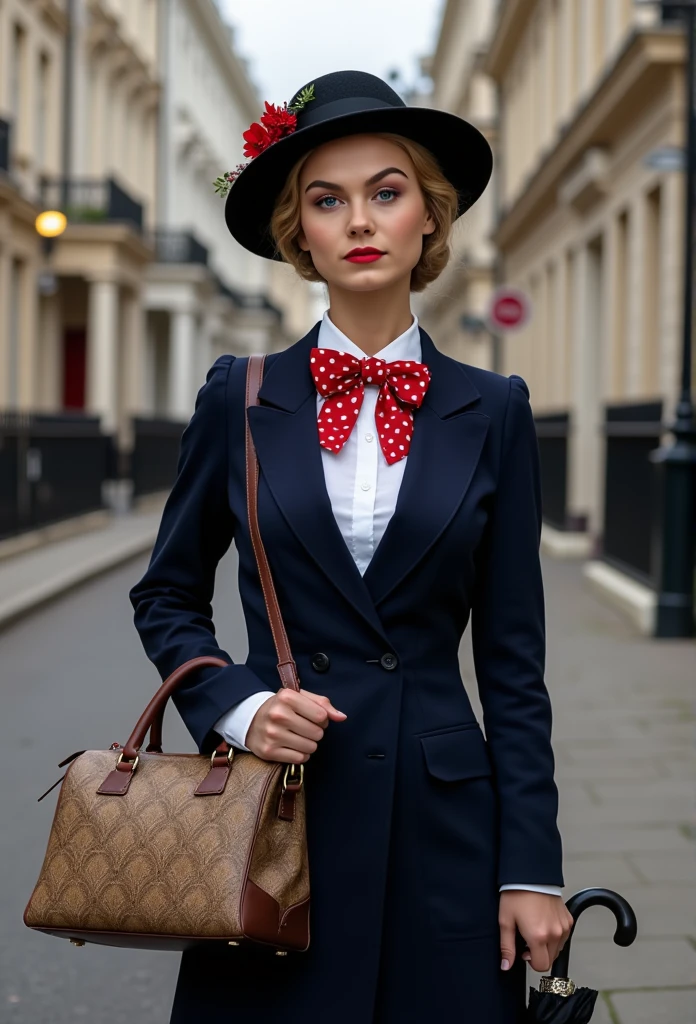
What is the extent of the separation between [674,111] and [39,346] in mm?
20030

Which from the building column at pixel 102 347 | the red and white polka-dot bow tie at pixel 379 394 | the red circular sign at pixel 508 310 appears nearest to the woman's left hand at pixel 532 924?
the red and white polka-dot bow tie at pixel 379 394

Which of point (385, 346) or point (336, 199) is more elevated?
point (336, 199)

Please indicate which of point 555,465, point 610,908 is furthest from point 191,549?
point 555,465

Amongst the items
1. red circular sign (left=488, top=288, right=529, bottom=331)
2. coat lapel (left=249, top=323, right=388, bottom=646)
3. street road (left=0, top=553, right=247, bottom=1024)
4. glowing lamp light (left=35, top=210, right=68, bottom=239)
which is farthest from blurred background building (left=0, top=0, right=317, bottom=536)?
coat lapel (left=249, top=323, right=388, bottom=646)

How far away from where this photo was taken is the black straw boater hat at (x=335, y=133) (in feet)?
7.36

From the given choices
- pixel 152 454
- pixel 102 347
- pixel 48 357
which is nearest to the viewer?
pixel 152 454

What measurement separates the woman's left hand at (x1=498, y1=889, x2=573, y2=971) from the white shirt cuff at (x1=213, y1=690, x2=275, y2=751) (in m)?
0.45

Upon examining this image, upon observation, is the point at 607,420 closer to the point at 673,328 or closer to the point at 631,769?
the point at 673,328

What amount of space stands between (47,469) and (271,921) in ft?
51.7

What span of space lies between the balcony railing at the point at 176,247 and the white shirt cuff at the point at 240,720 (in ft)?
133

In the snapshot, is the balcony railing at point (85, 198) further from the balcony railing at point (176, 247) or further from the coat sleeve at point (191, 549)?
the coat sleeve at point (191, 549)

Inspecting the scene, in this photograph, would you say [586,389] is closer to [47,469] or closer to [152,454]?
[47,469]

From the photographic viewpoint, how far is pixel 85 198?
31.2 metres

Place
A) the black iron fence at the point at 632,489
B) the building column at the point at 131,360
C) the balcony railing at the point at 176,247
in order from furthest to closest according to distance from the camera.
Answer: the balcony railing at the point at 176,247 → the building column at the point at 131,360 → the black iron fence at the point at 632,489
